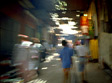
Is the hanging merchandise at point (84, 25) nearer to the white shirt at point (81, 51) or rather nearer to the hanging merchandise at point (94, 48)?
the hanging merchandise at point (94, 48)

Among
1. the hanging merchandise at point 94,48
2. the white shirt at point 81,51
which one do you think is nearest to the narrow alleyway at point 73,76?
the white shirt at point 81,51

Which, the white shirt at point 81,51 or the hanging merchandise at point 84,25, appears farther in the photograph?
the hanging merchandise at point 84,25

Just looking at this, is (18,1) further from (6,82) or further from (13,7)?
(6,82)

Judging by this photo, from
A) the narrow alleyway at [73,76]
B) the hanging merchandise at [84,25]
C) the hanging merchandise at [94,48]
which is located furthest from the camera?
the hanging merchandise at [94,48]

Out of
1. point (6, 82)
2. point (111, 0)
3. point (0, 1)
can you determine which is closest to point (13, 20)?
point (0, 1)

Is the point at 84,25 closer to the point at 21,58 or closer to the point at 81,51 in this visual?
the point at 81,51

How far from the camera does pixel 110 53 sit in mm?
6094

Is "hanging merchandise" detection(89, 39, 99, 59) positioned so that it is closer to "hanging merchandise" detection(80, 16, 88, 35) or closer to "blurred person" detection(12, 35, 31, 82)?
"hanging merchandise" detection(80, 16, 88, 35)

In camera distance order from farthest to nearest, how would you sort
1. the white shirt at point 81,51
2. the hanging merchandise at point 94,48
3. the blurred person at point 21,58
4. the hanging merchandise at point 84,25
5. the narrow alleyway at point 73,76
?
the hanging merchandise at point 94,48 < the hanging merchandise at point 84,25 < the narrow alleyway at point 73,76 < the white shirt at point 81,51 < the blurred person at point 21,58

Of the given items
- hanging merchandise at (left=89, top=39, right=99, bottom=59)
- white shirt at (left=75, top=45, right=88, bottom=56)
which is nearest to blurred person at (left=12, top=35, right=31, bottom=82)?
white shirt at (left=75, top=45, right=88, bottom=56)

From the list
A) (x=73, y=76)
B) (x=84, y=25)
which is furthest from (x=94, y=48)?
(x=73, y=76)

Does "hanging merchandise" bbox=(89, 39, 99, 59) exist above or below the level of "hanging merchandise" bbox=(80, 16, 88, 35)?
below

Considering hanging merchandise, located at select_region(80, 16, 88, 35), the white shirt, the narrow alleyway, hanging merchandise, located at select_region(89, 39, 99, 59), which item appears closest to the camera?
the white shirt

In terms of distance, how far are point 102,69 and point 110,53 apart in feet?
9.83
